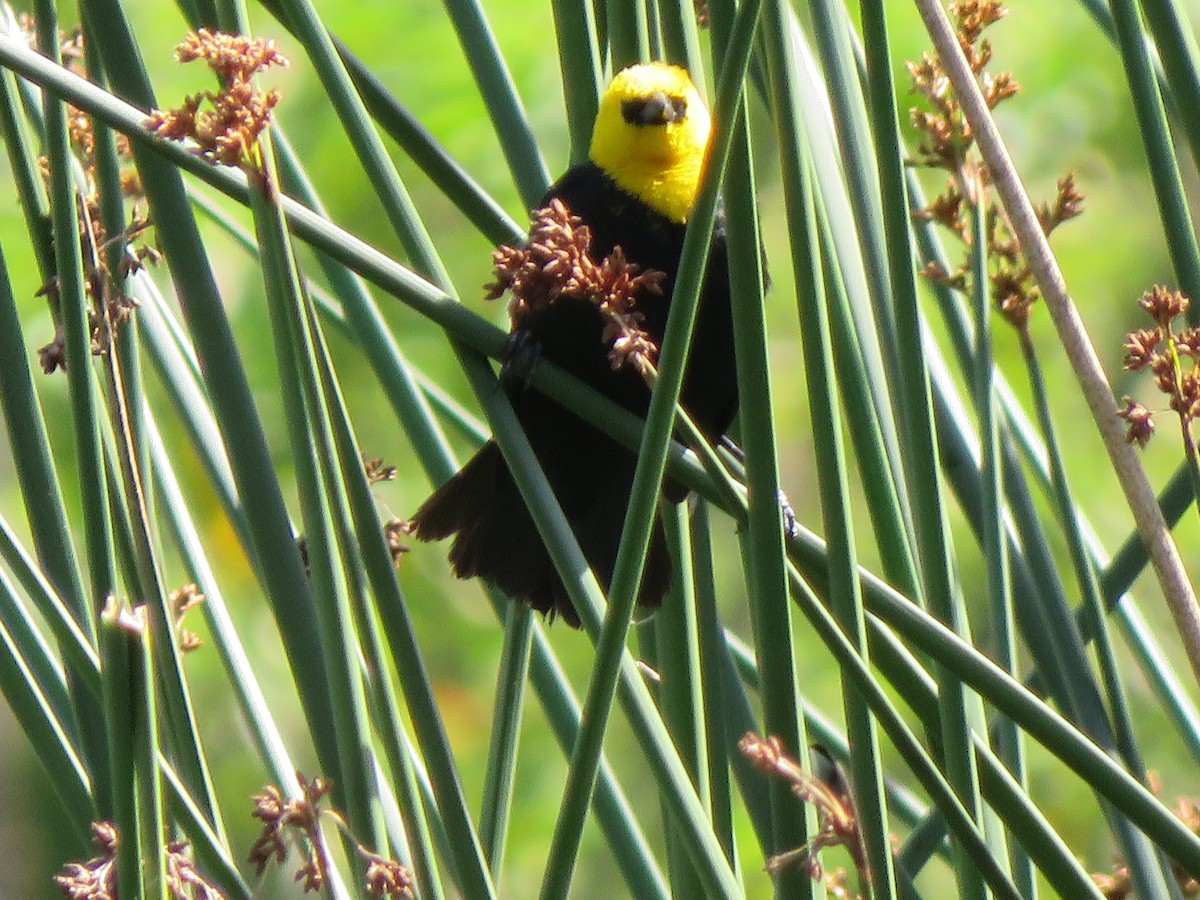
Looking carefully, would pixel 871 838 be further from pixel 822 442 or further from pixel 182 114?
pixel 182 114


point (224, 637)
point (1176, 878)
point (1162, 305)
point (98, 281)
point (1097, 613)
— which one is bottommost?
point (1176, 878)

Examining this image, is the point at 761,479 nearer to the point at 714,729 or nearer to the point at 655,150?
the point at 714,729

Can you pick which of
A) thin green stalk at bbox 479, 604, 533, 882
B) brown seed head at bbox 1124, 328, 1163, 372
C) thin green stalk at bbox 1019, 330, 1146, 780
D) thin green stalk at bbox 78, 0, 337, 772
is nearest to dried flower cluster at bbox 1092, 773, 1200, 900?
thin green stalk at bbox 1019, 330, 1146, 780

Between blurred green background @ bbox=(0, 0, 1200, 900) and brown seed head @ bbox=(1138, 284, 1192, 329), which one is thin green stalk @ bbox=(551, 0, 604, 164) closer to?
brown seed head @ bbox=(1138, 284, 1192, 329)

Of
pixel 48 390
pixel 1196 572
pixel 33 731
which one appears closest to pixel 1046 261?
pixel 33 731

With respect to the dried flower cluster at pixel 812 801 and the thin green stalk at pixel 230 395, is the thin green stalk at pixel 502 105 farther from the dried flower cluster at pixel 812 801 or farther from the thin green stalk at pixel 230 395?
the dried flower cluster at pixel 812 801

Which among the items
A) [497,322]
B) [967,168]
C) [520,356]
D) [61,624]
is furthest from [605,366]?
[497,322]
